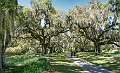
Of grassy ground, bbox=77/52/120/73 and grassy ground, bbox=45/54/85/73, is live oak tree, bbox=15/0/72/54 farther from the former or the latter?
grassy ground, bbox=45/54/85/73

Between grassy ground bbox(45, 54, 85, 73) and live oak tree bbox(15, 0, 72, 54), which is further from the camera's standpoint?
live oak tree bbox(15, 0, 72, 54)

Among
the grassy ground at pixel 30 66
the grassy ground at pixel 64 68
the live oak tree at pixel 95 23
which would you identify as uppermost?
the live oak tree at pixel 95 23

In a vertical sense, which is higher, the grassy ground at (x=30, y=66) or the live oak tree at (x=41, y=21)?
the live oak tree at (x=41, y=21)

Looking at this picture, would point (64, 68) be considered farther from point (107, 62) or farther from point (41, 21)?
point (41, 21)

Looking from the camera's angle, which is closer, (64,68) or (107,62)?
(64,68)

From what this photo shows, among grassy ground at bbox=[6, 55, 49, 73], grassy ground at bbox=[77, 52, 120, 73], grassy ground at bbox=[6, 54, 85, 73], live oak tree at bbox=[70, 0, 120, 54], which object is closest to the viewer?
grassy ground at bbox=[6, 55, 49, 73]

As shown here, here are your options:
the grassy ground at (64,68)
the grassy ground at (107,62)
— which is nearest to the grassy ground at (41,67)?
the grassy ground at (64,68)

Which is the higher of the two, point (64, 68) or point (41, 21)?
point (41, 21)

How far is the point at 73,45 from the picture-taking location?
90188 millimetres

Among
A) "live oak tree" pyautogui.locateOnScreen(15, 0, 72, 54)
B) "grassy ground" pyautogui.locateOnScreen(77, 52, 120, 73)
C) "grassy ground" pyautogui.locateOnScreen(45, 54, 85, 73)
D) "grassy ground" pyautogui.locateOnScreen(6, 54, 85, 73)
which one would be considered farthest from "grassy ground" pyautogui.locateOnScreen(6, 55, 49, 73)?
"live oak tree" pyautogui.locateOnScreen(15, 0, 72, 54)

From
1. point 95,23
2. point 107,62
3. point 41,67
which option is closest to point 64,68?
point 41,67

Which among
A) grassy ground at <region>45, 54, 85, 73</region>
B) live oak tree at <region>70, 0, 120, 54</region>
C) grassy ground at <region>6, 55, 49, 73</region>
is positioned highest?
live oak tree at <region>70, 0, 120, 54</region>

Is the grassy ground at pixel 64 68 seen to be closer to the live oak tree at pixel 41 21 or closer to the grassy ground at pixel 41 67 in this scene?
the grassy ground at pixel 41 67

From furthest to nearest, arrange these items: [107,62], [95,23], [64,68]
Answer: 1. [95,23]
2. [107,62]
3. [64,68]
